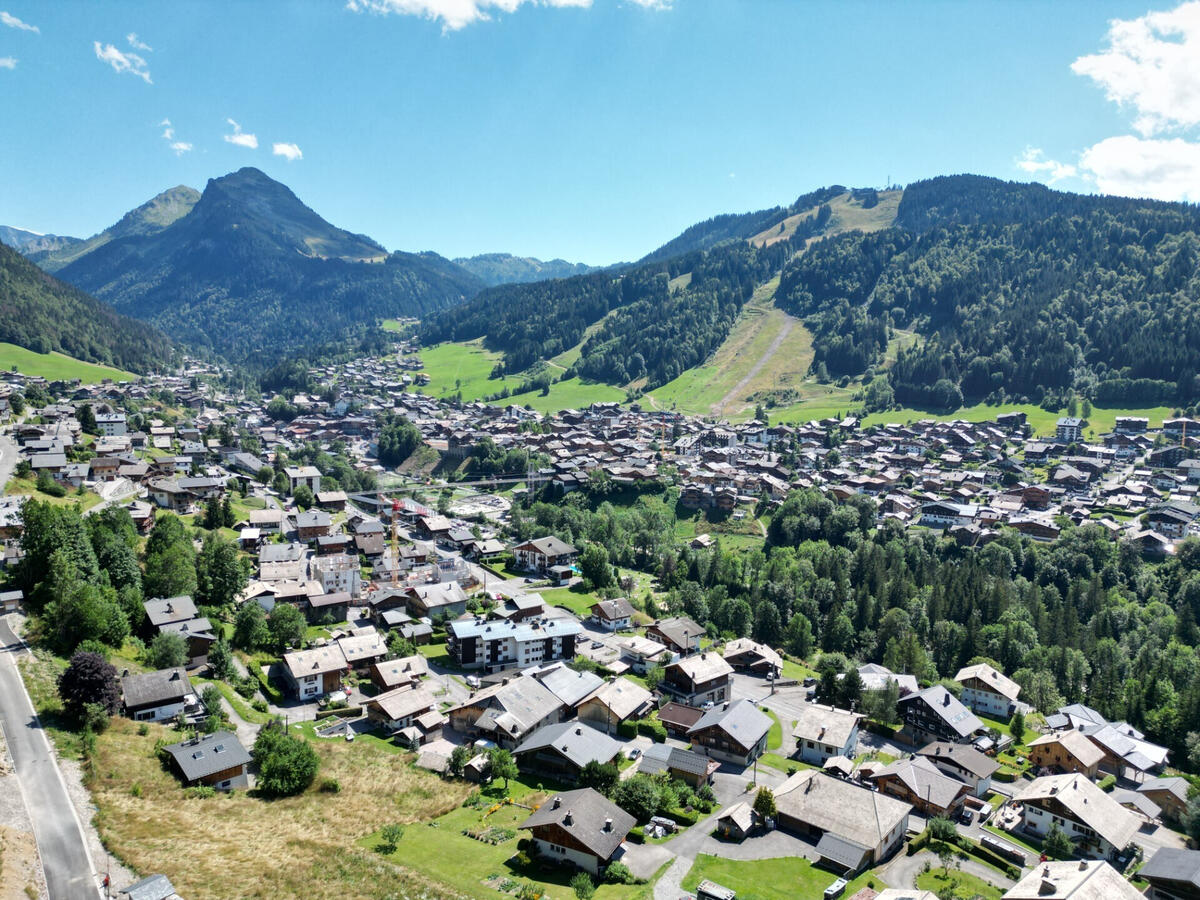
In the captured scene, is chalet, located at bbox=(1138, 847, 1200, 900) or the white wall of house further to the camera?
chalet, located at bbox=(1138, 847, 1200, 900)

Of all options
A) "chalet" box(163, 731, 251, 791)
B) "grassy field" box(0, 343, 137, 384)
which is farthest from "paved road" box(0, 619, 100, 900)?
"grassy field" box(0, 343, 137, 384)

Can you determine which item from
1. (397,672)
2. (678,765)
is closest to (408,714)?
(397,672)

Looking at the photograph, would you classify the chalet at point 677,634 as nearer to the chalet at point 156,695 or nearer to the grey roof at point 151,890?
the chalet at point 156,695

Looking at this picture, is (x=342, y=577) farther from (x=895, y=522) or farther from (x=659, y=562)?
(x=895, y=522)

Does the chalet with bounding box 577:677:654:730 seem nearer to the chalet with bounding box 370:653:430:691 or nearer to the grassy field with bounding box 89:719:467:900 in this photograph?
the grassy field with bounding box 89:719:467:900

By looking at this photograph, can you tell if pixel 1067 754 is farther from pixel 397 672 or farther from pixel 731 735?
pixel 397 672

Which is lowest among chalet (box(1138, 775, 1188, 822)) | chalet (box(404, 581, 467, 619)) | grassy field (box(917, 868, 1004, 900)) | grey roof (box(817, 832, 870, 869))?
chalet (box(1138, 775, 1188, 822))

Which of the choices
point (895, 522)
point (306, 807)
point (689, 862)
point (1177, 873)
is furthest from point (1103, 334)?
point (306, 807)
